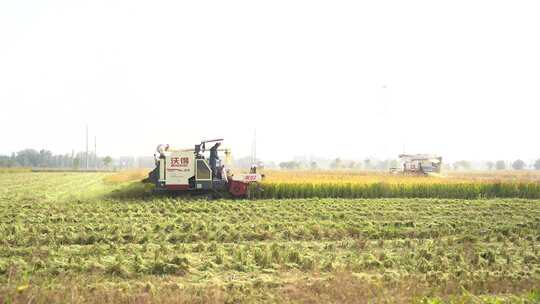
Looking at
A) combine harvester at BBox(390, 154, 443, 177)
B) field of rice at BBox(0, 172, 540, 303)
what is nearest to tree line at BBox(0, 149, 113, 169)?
combine harvester at BBox(390, 154, 443, 177)

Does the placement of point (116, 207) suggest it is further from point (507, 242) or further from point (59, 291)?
point (507, 242)

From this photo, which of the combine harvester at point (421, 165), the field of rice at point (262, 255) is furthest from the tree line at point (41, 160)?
the field of rice at point (262, 255)

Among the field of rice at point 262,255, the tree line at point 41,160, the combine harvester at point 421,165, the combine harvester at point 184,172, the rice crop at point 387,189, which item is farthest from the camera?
the tree line at point 41,160

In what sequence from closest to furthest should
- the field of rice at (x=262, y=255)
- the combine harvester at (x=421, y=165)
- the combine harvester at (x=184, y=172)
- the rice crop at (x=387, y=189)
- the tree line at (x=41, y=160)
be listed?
the field of rice at (x=262, y=255), the combine harvester at (x=184, y=172), the rice crop at (x=387, y=189), the combine harvester at (x=421, y=165), the tree line at (x=41, y=160)

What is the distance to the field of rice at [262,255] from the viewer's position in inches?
289

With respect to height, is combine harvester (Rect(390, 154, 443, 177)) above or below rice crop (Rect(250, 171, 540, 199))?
above

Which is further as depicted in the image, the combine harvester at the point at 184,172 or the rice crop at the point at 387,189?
the rice crop at the point at 387,189

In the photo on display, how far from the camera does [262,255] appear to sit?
962cm

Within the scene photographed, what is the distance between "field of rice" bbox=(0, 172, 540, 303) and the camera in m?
7.34

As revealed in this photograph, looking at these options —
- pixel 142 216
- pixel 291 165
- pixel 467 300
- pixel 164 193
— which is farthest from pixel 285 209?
pixel 291 165

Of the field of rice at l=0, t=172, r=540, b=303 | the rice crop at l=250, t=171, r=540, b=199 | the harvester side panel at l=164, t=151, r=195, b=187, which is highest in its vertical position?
the harvester side panel at l=164, t=151, r=195, b=187

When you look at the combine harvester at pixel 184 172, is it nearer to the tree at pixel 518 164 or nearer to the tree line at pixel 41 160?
the tree line at pixel 41 160

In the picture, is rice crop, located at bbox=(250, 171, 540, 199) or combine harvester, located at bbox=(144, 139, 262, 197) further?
rice crop, located at bbox=(250, 171, 540, 199)

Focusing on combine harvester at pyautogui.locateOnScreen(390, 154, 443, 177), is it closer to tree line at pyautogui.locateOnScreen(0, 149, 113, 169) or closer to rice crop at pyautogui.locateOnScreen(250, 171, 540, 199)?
rice crop at pyautogui.locateOnScreen(250, 171, 540, 199)
